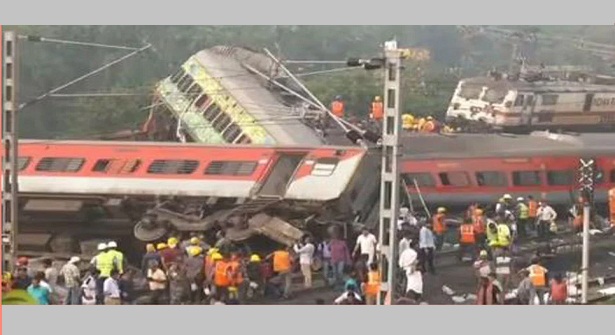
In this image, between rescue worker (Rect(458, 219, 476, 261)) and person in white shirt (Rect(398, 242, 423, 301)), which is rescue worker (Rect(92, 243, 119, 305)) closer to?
person in white shirt (Rect(398, 242, 423, 301))

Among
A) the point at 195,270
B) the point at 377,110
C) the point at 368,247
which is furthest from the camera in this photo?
the point at 195,270

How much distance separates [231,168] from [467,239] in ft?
6.29

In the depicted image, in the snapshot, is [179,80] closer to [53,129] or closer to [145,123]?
[145,123]

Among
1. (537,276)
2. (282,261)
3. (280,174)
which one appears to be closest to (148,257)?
(282,261)

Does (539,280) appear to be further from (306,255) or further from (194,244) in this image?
(194,244)

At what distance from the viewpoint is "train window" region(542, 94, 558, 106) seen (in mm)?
9812

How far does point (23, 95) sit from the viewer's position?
973 cm

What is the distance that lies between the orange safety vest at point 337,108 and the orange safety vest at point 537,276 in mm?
1919

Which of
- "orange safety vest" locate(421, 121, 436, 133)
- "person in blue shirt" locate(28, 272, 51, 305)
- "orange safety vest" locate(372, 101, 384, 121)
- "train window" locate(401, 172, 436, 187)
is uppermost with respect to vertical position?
"orange safety vest" locate(372, 101, 384, 121)

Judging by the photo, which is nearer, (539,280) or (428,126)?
(428,126)

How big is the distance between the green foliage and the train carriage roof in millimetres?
289

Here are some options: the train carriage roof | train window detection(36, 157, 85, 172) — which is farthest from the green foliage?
the train carriage roof

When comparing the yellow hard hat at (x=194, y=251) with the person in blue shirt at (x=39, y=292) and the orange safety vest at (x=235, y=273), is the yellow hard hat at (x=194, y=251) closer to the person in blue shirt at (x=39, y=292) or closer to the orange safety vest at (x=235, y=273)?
the orange safety vest at (x=235, y=273)

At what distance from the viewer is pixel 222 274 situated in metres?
9.66
